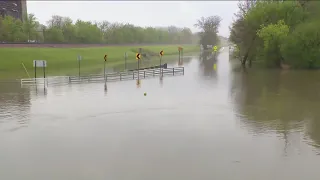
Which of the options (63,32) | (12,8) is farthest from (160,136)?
(12,8)

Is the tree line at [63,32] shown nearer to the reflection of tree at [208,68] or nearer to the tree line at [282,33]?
the reflection of tree at [208,68]

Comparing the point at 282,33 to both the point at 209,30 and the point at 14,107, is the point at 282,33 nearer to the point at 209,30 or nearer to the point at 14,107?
the point at 14,107

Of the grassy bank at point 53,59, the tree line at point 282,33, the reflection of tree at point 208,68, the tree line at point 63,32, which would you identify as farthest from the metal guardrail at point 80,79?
the tree line at point 63,32

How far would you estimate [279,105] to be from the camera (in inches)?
690

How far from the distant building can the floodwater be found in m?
74.7

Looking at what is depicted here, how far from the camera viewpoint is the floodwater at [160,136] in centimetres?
902

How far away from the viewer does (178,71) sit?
3538cm

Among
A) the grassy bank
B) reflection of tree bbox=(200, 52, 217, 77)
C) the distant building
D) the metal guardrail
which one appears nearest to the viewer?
the metal guardrail

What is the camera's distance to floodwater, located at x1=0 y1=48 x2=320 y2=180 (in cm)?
902

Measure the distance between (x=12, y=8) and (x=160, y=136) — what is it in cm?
9387

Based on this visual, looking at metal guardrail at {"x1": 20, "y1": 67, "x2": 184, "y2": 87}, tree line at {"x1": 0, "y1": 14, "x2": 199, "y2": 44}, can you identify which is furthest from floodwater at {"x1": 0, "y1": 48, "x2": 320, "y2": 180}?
tree line at {"x1": 0, "y1": 14, "x2": 199, "y2": 44}

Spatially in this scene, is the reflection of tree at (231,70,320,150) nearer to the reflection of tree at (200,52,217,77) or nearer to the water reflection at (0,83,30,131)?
the reflection of tree at (200,52,217,77)

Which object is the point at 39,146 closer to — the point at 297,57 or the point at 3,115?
the point at 3,115

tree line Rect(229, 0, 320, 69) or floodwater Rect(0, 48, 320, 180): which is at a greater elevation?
tree line Rect(229, 0, 320, 69)
